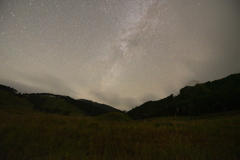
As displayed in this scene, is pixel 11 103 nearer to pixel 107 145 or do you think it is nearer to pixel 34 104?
pixel 34 104

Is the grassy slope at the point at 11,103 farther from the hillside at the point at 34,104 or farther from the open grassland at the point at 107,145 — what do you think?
the open grassland at the point at 107,145

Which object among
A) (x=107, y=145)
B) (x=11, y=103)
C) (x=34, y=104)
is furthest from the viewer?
(x=34, y=104)

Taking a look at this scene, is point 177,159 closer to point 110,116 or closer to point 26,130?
point 26,130

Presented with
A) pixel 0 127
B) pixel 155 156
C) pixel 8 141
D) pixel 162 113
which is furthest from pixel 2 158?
pixel 162 113

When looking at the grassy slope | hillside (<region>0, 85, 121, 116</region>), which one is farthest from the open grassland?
the grassy slope

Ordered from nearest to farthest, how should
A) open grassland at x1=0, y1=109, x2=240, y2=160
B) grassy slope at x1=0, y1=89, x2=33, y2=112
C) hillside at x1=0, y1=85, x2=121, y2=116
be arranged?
open grassland at x1=0, y1=109, x2=240, y2=160
grassy slope at x1=0, y1=89, x2=33, y2=112
hillside at x1=0, y1=85, x2=121, y2=116

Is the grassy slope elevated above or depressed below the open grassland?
above

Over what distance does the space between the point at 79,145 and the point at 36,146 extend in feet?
2.00

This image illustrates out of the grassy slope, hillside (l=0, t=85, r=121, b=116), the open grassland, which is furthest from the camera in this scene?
hillside (l=0, t=85, r=121, b=116)

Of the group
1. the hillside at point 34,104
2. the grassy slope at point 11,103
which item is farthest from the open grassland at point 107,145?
the grassy slope at point 11,103

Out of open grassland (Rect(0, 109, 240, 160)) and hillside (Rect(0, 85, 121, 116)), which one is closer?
open grassland (Rect(0, 109, 240, 160))

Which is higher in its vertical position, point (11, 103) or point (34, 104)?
point (34, 104)

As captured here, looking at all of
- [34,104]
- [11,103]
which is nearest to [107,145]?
[11,103]

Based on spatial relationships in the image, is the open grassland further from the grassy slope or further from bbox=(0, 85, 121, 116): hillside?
the grassy slope
